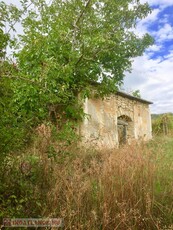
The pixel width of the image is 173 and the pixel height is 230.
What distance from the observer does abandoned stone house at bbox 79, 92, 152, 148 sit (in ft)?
29.8

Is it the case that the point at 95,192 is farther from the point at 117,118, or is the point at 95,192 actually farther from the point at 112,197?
the point at 117,118

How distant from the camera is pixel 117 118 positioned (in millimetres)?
11062

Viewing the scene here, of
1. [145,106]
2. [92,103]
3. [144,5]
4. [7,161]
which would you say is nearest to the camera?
[7,161]

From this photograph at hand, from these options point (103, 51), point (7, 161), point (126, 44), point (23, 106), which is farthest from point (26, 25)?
point (7, 161)

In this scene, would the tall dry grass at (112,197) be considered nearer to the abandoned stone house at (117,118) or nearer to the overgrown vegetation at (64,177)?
the overgrown vegetation at (64,177)

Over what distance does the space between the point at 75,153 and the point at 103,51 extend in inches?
176

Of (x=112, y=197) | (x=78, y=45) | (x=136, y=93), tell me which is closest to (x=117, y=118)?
(x=78, y=45)

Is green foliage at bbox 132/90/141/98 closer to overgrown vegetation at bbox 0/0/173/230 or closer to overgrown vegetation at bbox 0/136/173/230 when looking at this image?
overgrown vegetation at bbox 0/0/173/230

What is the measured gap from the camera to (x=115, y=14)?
32.2 feet

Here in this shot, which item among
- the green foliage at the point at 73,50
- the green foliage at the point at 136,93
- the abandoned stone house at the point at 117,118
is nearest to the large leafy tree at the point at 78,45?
the green foliage at the point at 73,50

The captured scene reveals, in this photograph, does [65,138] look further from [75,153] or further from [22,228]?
[22,228]

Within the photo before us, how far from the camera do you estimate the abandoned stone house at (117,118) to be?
9.07m

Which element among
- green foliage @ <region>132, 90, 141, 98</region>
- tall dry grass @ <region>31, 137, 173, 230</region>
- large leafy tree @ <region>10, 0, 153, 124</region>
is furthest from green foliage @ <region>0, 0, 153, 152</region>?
green foliage @ <region>132, 90, 141, 98</region>

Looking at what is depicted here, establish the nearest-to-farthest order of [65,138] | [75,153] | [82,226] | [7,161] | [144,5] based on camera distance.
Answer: [82,226] → [7,161] → [75,153] → [65,138] → [144,5]
